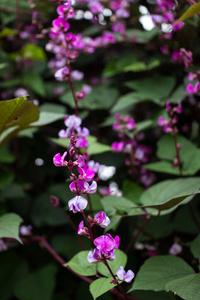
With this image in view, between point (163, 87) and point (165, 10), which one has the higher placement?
point (165, 10)

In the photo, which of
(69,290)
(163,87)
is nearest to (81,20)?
(163,87)

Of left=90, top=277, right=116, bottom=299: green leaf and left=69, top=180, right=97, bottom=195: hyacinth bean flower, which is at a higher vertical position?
left=69, top=180, right=97, bottom=195: hyacinth bean flower

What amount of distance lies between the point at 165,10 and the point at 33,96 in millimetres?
1095

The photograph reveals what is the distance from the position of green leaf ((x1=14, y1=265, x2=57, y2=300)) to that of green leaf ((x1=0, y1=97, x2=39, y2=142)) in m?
0.74

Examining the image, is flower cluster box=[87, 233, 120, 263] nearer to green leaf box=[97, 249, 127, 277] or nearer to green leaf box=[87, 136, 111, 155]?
green leaf box=[97, 249, 127, 277]

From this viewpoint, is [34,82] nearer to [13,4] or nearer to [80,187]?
[13,4]

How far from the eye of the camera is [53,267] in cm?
Result: 169

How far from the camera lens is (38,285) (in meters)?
1.64

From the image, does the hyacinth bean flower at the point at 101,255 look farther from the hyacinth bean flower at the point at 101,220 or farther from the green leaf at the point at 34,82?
the green leaf at the point at 34,82

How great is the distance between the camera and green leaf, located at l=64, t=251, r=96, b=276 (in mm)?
940

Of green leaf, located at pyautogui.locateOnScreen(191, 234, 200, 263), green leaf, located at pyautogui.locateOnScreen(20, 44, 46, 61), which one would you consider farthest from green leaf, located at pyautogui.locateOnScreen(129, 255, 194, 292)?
green leaf, located at pyautogui.locateOnScreen(20, 44, 46, 61)

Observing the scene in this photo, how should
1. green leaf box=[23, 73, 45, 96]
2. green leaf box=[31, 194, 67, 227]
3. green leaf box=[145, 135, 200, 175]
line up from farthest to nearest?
green leaf box=[23, 73, 45, 96]
green leaf box=[31, 194, 67, 227]
green leaf box=[145, 135, 200, 175]

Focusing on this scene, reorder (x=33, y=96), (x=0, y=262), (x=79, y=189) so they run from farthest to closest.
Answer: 1. (x=33, y=96)
2. (x=0, y=262)
3. (x=79, y=189)

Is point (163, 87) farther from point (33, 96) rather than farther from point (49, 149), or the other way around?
point (33, 96)
